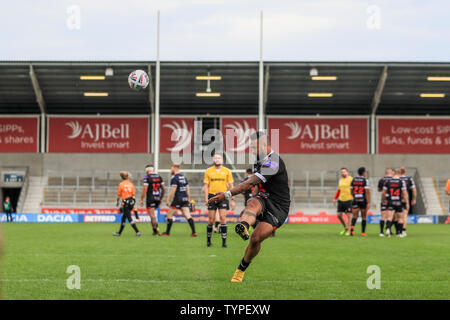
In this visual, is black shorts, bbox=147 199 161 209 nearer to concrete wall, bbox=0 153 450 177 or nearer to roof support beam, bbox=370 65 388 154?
roof support beam, bbox=370 65 388 154

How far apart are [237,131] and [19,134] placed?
47.0 ft

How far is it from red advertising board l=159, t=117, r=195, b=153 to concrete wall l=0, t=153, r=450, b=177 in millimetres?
727

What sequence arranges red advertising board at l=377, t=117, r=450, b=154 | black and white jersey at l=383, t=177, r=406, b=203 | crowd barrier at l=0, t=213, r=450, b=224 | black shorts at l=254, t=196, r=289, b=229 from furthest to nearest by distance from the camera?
1. red advertising board at l=377, t=117, r=450, b=154
2. crowd barrier at l=0, t=213, r=450, b=224
3. black and white jersey at l=383, t=177, r=406, b=203
4. black shorts at l=254, t=196, r=289, b=229

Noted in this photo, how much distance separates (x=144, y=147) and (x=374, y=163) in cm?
1522

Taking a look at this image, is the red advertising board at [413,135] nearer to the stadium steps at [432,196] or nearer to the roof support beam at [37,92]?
the stadium steps at [432,196]

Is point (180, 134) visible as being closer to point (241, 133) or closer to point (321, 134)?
point (241, 133)

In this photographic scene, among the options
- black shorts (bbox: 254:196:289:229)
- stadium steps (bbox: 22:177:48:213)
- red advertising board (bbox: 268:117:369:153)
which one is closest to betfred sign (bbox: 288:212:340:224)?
red advertising board (bbox: 268:117:369:153)

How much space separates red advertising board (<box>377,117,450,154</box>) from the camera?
4047cm

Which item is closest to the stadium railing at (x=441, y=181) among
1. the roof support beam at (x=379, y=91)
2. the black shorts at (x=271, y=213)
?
the roof support beam at (x=379, y=91)

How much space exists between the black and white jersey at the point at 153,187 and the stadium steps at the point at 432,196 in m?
24.1

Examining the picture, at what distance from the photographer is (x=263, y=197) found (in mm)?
8891

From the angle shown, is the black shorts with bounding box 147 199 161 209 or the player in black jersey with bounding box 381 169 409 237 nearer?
the player in black jersey with bounding box 381 169 409 237

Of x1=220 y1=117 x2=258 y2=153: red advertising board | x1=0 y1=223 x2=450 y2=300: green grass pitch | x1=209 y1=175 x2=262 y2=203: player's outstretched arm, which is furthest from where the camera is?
x1=220 y1=117 x2=258 y2=153: red advertising board

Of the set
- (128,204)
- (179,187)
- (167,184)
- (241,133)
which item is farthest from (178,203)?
(241,133)
